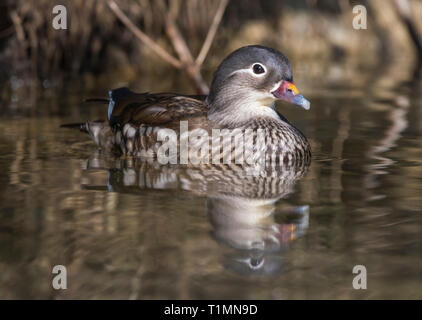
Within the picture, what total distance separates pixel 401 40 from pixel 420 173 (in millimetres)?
10719

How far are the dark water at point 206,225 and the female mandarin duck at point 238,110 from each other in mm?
221

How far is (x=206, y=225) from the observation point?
13.7 feet

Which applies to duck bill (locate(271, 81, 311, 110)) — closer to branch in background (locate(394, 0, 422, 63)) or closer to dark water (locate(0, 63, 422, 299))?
dark water (locate(0, 63, 422, 299))

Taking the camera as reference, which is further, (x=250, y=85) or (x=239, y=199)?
(x=250, y=85)

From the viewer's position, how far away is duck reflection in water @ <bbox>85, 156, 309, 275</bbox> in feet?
12.3

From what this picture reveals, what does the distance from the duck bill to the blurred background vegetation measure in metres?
3.22

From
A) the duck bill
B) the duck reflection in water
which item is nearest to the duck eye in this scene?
the duck bill

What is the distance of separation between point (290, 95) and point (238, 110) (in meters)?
0.49

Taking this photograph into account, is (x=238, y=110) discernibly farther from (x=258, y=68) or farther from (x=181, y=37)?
(x=181, y=37)

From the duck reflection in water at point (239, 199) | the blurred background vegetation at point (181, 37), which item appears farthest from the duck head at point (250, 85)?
the blurred background vegetation at point (181, 37)

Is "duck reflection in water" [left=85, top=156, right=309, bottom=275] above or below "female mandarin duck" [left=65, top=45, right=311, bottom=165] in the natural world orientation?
below

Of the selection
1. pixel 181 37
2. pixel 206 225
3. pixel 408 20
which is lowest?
pixel 206 225

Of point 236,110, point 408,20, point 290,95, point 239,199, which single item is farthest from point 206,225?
point 408,20
